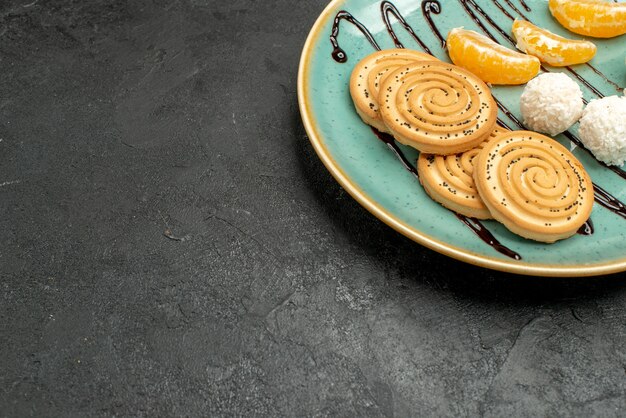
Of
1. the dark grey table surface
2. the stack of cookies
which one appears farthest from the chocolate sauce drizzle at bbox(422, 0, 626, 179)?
the dark grey table surface

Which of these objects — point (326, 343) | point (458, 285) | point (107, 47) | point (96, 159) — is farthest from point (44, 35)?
point (458, 285)

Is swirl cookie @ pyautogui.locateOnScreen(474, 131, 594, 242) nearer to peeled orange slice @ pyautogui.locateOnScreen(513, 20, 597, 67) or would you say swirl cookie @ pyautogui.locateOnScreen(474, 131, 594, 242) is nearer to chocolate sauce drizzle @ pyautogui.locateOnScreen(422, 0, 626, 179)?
chocolate sauce drizzle @ pyautogui.locateOnScreen(422, 0, 626, 179)

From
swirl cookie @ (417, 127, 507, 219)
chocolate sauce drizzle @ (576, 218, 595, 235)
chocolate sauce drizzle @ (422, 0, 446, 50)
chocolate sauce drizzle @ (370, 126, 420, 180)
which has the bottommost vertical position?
chocolate sauce drizzle @ (370, 126, 420, 180)

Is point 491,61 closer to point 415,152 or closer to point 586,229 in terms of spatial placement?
point 415,152

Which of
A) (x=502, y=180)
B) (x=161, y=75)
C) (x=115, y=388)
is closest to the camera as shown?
(x=115, y=388)

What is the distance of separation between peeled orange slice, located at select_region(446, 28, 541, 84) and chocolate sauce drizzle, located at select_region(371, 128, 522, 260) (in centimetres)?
59

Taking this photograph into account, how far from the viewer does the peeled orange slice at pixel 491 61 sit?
278 centimetres

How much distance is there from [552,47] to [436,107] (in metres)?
0.85

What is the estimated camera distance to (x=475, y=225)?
90.0 inches

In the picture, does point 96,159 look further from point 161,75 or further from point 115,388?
point 115,388

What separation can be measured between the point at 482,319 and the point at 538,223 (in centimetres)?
39

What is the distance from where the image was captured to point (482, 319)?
2.23m

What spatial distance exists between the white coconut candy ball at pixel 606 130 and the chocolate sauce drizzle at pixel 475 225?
2.15 feet

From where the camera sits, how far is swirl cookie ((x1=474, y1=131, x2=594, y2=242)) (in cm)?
220
